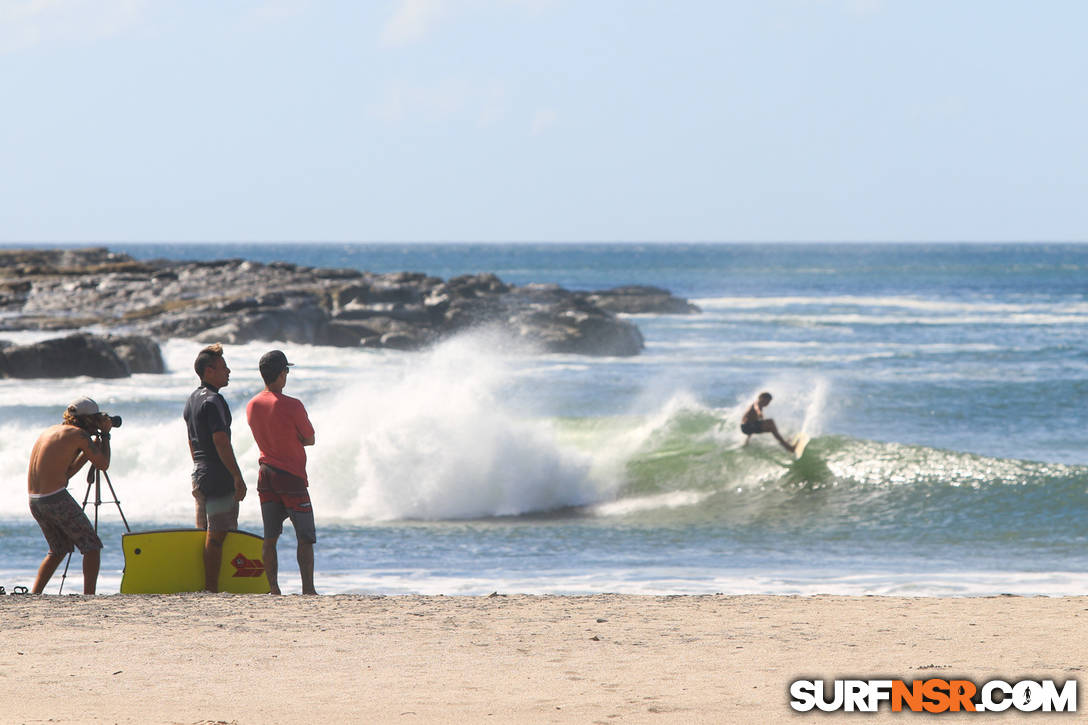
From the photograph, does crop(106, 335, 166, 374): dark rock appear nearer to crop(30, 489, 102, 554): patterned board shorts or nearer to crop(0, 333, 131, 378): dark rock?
crop(0, 333, 131, 378): dark rock

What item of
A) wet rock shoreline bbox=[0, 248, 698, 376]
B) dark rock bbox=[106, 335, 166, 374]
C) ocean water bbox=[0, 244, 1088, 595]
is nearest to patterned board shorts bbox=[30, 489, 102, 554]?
ocean water bbox=[0, 244, 1088, 595]

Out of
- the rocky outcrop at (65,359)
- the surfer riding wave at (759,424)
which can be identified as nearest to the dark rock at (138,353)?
the rocky outcrop at (65,359)

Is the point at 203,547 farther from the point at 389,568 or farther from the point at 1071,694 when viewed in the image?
the point at 1071,694

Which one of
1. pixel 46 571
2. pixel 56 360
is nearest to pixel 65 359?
pixel 56 360

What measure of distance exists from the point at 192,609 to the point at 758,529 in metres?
7.29

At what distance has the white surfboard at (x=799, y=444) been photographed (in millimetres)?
16188

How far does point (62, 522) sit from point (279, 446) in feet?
4.78

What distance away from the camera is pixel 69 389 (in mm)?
23312

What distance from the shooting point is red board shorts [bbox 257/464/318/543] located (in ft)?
25.5

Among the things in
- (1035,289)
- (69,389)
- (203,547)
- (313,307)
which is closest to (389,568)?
(203,547)

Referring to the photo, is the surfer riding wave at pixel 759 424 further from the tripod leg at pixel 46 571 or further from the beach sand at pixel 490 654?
the tripod leg at pixel 46 571

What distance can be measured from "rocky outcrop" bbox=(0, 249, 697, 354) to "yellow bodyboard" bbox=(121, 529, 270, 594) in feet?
63.0

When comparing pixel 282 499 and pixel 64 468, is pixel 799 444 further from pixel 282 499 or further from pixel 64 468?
pixel 64 468

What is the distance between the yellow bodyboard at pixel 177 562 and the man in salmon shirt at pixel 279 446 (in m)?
0.29
